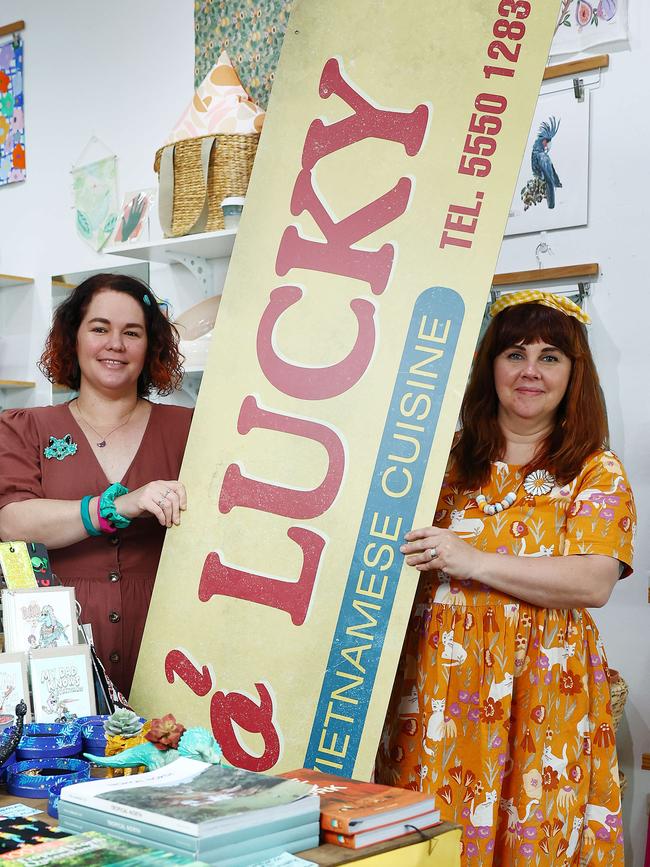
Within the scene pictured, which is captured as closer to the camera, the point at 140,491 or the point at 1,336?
the point at 140,491

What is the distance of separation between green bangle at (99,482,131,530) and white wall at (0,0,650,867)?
1497 millimetres

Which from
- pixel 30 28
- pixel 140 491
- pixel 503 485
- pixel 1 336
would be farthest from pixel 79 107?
pixel 503 485

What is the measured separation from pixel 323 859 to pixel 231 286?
1.50 meters

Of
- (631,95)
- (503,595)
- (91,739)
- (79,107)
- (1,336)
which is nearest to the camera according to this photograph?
(91,739)

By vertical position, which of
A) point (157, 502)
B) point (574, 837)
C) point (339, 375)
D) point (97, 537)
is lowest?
point (574, 837)

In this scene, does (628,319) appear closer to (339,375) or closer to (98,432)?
(339,375)

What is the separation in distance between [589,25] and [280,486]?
1767 mm

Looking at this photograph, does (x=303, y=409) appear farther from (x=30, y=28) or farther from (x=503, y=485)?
(x=30, y=28)

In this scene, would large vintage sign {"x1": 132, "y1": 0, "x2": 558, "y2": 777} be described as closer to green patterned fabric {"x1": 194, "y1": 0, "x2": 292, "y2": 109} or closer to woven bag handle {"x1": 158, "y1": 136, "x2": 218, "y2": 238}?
woven bag handle {"x1": 158, "y1": 136, "x2": 218, "y2": 238}

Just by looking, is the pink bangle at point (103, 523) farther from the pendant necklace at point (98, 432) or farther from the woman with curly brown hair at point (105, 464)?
the pendant necklace at point (98, 432)

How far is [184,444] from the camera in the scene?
2.54m

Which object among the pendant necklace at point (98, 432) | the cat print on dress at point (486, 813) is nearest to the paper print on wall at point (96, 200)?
the pendant necklace at point (98, 432)

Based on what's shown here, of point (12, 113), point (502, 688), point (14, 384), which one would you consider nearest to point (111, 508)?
point (502, 688)

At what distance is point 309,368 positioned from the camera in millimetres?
2262
